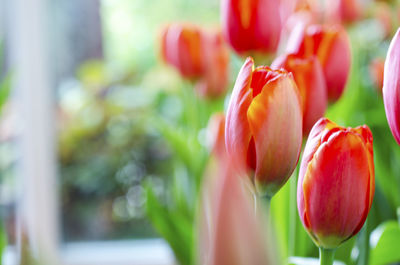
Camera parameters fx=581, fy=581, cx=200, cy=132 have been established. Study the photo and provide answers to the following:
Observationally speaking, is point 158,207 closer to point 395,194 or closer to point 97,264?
point 395,194

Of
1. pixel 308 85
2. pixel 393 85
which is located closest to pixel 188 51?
pixel 308 85

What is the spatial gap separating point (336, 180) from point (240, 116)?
54mm

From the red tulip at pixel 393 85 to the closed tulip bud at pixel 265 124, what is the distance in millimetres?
40

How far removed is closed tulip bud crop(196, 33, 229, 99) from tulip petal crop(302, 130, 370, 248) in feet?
1.39

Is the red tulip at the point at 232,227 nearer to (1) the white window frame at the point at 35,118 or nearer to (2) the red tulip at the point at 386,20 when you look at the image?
(2) the red tulip at the point at 386,20

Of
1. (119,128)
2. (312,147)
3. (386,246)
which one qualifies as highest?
(312,147)

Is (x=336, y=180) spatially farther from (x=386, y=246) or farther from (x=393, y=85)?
(x=386, y=246)

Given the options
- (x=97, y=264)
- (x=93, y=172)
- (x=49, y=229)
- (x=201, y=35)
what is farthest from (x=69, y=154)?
(x=201, y=35)

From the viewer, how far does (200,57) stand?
661mm

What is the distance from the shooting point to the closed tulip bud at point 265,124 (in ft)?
0.88

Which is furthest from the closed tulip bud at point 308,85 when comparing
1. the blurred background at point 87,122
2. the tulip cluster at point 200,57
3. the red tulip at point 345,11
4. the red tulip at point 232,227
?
the blurred background at point 87,122

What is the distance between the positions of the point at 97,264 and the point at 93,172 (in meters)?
0.25

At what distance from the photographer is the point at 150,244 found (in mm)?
1592

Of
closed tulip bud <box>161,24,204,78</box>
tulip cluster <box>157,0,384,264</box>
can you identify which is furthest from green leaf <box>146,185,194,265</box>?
tulip cluster <box>157,0,384,264</box>
